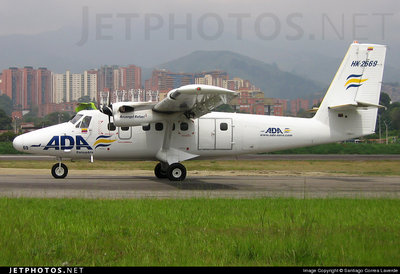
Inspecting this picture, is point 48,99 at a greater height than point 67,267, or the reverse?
point 48,99

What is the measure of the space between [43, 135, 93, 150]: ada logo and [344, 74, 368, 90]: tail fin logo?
11674mm

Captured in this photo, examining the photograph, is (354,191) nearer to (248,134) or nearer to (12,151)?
(248,134)

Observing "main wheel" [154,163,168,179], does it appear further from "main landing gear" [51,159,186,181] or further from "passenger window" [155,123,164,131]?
"passenger window" [155,123,164,131]

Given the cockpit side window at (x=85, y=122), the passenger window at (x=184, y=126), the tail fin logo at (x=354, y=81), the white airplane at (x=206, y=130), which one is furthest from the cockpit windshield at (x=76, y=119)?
the tail fin logo at (x=354, y=81)

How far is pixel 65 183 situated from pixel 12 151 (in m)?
34.2

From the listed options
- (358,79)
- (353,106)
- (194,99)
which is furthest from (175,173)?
(358,79)

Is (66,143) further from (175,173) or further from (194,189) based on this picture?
(194,189)

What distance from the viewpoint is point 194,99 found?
64.8 ft

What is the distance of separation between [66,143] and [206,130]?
5.99m

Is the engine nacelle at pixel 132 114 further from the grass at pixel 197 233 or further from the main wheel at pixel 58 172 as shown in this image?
the grass at pixel 197 233

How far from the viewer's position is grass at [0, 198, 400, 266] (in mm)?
7949

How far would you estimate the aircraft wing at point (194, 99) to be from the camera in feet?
57.8

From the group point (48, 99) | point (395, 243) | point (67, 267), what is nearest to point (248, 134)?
point (395, 243)

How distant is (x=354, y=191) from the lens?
1833 cm
